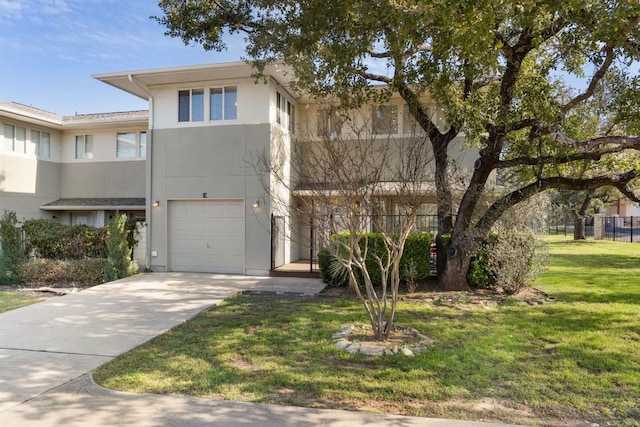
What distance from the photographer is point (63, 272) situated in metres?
12.5

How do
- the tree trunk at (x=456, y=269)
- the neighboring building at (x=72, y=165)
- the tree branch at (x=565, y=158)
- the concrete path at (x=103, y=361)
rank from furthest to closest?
the neighboring building at (x=72, y=165)
the tree trunk at (x=456, y=269)
the tree branch at (x=565, y=158)
the concrete path at (x=103, y=361)

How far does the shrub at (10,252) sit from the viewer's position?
40.8 ft

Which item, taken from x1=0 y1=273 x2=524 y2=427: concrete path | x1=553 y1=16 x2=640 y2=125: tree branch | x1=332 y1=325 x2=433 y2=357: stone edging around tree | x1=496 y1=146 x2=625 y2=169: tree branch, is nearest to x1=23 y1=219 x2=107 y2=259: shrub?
x1=0 y1=273 x2=524 y2=427: concrete path

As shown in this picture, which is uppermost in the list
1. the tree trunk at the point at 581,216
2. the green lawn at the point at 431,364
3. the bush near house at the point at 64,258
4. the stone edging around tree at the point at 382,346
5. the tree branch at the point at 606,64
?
the tree branch at the point at 606,64

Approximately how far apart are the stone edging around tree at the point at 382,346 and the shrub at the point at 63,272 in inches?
349

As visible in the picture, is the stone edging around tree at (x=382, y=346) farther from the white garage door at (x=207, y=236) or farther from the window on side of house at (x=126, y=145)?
the window on side of house at (x=126, y=145)

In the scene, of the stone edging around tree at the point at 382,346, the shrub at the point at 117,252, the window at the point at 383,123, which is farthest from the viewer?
the shrub at the point at 117,252

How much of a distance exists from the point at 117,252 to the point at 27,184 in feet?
24.2

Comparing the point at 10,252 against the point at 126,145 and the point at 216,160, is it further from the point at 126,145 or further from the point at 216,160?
the point at 216,160

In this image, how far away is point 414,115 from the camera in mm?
8242

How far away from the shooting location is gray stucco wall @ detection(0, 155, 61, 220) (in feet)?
52.2

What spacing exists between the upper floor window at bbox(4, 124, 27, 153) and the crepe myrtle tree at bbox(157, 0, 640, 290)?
35.7 ft

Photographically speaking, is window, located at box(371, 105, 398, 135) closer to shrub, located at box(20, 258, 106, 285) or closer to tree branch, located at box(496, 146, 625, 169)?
tree branch, located at box(496, 146, 625, 169)

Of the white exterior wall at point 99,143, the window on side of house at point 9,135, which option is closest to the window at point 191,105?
the white exterior wall at point 99,143
